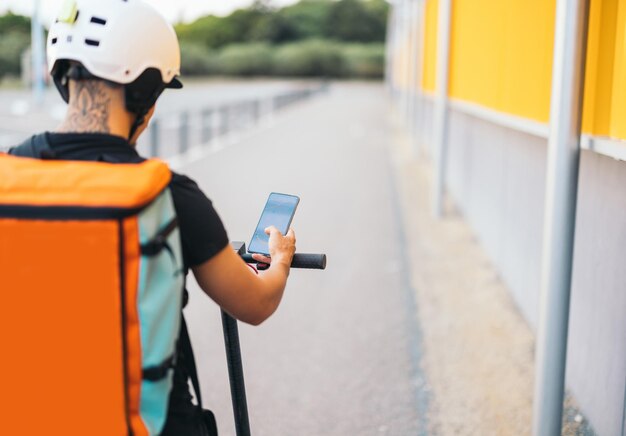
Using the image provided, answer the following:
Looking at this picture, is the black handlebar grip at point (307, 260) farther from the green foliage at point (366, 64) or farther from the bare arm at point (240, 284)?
the green foliage at point (366, 64)

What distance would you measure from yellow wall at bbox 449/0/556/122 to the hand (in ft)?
10.6

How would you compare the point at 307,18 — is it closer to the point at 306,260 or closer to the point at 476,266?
the point at 476,266

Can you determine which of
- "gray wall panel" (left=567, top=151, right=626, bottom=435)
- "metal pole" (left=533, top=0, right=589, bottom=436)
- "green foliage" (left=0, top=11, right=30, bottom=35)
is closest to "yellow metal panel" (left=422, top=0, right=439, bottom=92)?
"gray wall panel" (left=567, top=151, right=626, bottom=435)

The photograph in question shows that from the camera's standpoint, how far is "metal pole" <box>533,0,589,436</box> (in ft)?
11.2

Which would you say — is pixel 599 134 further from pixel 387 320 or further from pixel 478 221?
pixel 478 221

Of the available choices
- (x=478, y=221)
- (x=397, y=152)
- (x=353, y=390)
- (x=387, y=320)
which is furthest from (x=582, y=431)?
(x=397, y=152)

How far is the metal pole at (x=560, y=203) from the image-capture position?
3.41 meters

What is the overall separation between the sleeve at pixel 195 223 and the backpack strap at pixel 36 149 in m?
0.26

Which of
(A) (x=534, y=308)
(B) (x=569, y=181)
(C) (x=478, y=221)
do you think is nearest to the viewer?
(B) (x=569, y=181)

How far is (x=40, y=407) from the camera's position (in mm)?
1906

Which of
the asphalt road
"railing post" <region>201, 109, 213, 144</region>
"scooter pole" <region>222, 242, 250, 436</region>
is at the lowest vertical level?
"railing post" <region>201, 109, 213, 144</region>

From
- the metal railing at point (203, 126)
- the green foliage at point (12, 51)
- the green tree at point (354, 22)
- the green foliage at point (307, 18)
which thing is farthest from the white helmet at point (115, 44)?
the green foliage at point (307, 18)

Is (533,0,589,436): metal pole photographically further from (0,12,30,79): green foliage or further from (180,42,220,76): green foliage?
(180,42,220,76): green foliage

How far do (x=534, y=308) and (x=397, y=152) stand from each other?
15567mm
